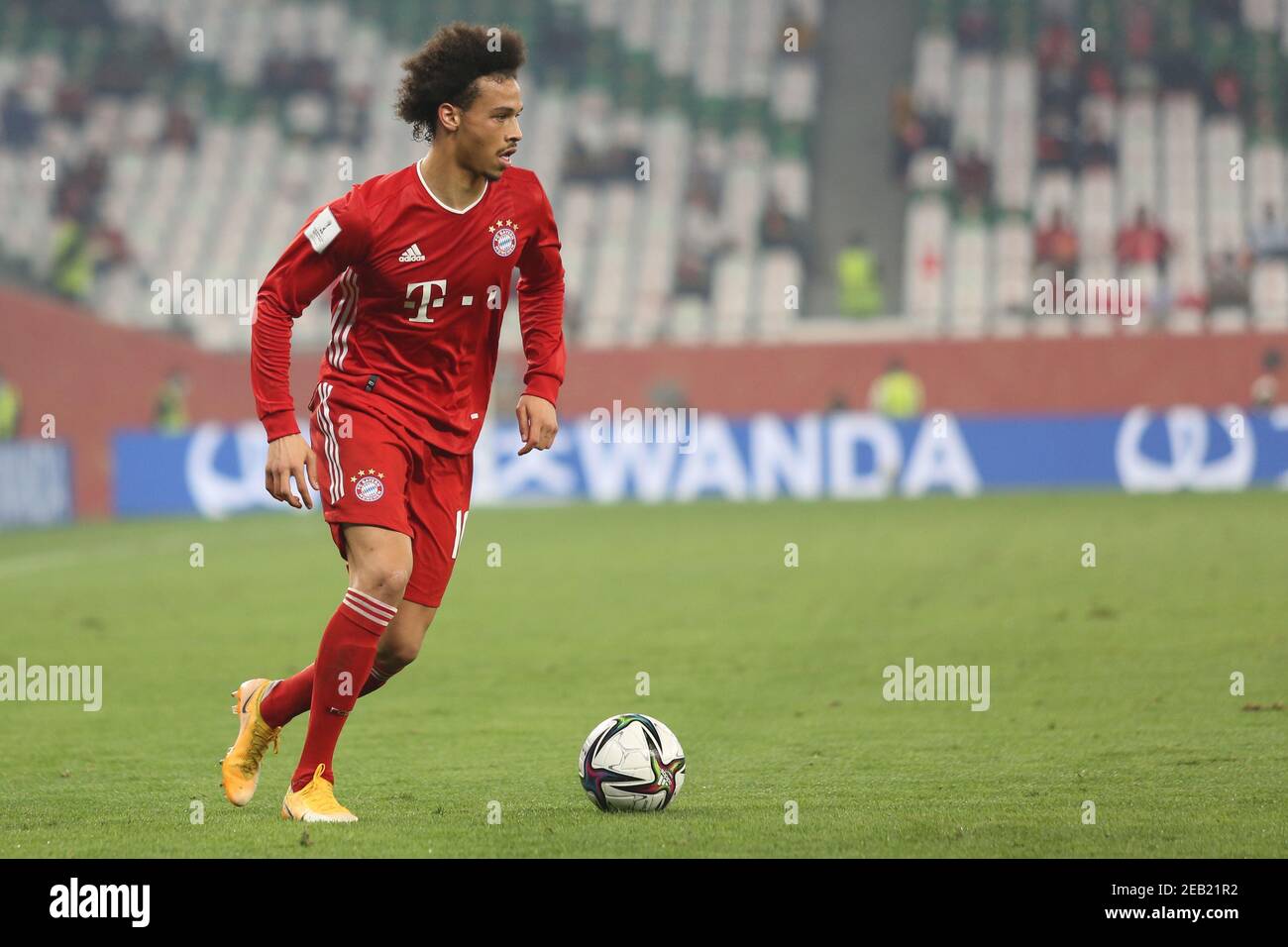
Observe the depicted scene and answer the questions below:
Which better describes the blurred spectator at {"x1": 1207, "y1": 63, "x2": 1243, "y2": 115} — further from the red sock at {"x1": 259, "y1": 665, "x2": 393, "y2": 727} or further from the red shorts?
the red sock at {"x1": 259, "y1": 665, "x2": 393, "y2": 727}

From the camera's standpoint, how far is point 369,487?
19.0ft

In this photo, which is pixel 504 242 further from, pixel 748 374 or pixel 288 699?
pixel 748 374

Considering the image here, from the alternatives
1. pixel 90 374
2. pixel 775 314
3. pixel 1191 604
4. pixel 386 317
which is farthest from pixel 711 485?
pixel 386 317

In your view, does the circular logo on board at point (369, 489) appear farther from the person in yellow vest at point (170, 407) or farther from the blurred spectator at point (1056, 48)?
the blurred spectator at point (1056, 48)

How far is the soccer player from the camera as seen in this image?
579 cm

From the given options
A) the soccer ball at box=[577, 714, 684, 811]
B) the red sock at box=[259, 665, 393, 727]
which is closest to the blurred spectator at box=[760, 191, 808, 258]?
the soccer ball at box=[577, 714, 684, 811]

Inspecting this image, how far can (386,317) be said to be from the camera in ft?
19.7

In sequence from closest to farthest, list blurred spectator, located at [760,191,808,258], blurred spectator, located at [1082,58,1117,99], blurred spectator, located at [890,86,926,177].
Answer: blurred spectator, located at [760,191,808,258]
blurred spectator, located at [890,86,926,177]
blurred spectator, located at [1082,58,1117,99]

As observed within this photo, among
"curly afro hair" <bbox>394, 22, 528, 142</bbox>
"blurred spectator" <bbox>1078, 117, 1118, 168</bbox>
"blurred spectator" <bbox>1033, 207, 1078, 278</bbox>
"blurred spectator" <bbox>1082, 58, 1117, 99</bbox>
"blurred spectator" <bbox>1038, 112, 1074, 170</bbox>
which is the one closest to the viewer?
"curly afro hair" <bbox>394, 22, 528, 142</bbox>

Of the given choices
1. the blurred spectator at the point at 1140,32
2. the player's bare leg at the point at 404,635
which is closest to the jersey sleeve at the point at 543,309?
the player's bare leg at the point at 404,635

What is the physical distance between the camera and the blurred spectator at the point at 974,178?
30.0 meters

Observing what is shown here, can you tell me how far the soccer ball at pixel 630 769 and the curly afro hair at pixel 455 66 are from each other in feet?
6.70

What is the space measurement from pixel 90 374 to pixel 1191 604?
16611 mm
